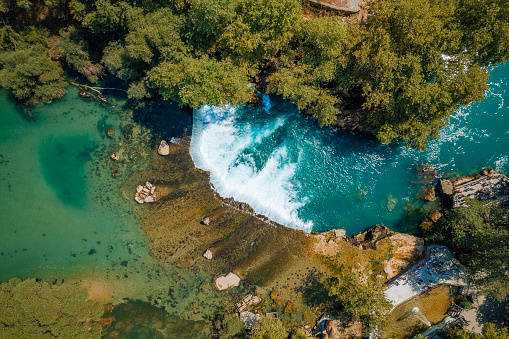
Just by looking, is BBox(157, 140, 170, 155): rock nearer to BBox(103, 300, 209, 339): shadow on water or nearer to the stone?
the stone

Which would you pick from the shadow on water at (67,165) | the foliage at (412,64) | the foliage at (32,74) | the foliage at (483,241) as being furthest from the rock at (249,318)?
the foliage at (32,74)

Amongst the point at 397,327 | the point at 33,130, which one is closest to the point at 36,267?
the point at 33,130

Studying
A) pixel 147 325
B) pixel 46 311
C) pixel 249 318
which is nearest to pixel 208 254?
pixel 249 318

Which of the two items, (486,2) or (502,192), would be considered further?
(502,192)

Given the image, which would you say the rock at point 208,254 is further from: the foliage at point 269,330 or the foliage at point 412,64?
the foliage at point 412,64

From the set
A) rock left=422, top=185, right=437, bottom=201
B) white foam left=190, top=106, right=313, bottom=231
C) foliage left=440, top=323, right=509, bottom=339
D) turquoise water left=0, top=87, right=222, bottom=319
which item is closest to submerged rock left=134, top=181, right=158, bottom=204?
turquoise water left=0, top=87, right=222, bottom=319

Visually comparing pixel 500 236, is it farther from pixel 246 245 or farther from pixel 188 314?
pixel 188 314
